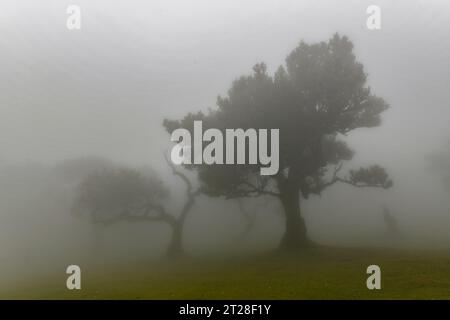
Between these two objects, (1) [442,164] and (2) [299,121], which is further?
(2) [299,121]

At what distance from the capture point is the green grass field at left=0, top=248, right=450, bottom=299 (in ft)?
20.2

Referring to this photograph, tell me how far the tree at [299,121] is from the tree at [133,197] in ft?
2.14

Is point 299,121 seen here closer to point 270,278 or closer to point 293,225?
point 293,225

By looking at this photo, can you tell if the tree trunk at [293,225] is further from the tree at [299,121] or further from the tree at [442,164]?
the tree at [442,164]

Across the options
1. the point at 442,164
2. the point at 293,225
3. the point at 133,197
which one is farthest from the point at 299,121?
the point at 133,197

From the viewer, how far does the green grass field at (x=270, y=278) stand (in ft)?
20.2

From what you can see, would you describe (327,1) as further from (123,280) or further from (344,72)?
(123,280)

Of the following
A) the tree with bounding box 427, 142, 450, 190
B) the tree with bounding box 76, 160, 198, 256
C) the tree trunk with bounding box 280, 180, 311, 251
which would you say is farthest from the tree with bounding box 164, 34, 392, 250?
the tree with bounding box 427, 142, 450, 190

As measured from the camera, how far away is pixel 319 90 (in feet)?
Answer: 22.8

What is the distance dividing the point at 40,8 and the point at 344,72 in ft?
17.6

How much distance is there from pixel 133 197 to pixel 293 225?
8.94 ft

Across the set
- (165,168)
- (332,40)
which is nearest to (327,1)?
(332,40)

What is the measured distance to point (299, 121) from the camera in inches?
270

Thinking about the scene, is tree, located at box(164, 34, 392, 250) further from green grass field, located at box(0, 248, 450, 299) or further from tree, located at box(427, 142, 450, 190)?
tree, located at box(427, 142, 450, 190)
